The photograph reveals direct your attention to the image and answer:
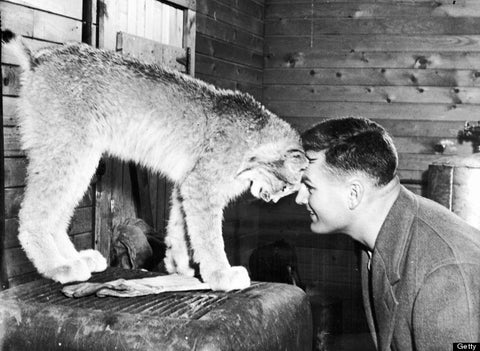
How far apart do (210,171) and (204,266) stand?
17.1 inches

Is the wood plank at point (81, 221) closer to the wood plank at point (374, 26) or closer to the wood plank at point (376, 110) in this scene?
the wood plank at point (376, 110)

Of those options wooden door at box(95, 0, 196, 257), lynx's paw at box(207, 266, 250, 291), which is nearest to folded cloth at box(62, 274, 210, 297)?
lynx's paw at box(207, 266, 250, 291)

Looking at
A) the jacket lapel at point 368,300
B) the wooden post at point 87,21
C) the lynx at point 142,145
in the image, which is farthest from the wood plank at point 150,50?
the jacket lapel at point 368,300

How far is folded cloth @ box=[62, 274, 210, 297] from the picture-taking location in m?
2.29

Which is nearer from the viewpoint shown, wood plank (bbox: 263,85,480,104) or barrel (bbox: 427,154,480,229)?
barrel (bbox: 427,154,480,229)

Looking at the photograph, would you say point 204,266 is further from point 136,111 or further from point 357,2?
point 357,2

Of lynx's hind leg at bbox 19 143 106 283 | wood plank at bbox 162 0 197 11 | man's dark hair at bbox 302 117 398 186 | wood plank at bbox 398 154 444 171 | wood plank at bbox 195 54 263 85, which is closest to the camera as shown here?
man's dark hair at bbox 302 117 398 186

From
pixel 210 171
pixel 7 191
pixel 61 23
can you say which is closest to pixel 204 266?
pixel 210 171

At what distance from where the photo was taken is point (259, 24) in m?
6.72

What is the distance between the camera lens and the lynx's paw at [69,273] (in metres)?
2.51

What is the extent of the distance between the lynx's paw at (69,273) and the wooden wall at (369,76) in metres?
3.93

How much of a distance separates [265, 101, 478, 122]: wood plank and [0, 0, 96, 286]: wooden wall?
12.1ft

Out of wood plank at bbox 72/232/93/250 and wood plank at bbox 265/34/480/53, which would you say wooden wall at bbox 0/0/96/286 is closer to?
wood plank at bbox 72/232/93/250

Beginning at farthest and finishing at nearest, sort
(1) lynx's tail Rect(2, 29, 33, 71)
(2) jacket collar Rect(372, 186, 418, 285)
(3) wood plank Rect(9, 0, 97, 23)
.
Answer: (3) wood plank Rect(9, 0, 97, 23), (1) lynx's tail Rect(2, 29, 33, 71), (2) jacket collar Rect(372, 186, 418, 285)
